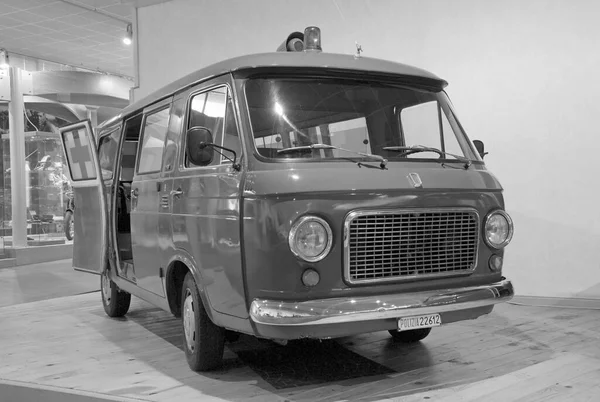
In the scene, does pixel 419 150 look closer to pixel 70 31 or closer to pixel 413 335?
pixel 413 335

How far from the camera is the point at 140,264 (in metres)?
5.93

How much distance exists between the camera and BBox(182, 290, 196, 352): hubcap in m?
4.91

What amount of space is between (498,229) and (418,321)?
3.24 feet

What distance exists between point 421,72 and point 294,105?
113cm

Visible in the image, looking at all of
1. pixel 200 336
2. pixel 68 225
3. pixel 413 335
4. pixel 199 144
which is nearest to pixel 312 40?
pixel 199 144

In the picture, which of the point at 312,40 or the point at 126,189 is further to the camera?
the point at 126,189

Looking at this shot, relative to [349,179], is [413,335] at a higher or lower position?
lower

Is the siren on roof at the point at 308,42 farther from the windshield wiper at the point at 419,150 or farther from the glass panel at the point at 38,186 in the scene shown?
the glass panel at the point at 38,186

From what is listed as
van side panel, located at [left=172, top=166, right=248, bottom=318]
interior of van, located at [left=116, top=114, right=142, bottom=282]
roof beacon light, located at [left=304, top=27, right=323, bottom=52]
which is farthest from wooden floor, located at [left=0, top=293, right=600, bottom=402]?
roof beacon light, located at [left=304, top=27, right=323, bottom=52]

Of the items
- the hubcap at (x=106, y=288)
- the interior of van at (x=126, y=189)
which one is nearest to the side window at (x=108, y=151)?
the interior of van at (x=126, y=189)

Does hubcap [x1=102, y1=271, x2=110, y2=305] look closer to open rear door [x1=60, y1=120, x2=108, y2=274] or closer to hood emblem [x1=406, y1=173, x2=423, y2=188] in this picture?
open rear door [x1=60, y1=120, x2=108, y2=274]

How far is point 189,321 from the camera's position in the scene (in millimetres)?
4961

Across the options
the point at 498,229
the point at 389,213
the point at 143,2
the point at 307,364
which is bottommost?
the point at 307,364

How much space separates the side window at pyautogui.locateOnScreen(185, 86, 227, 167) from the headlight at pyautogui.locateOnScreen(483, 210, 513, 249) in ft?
6.27
